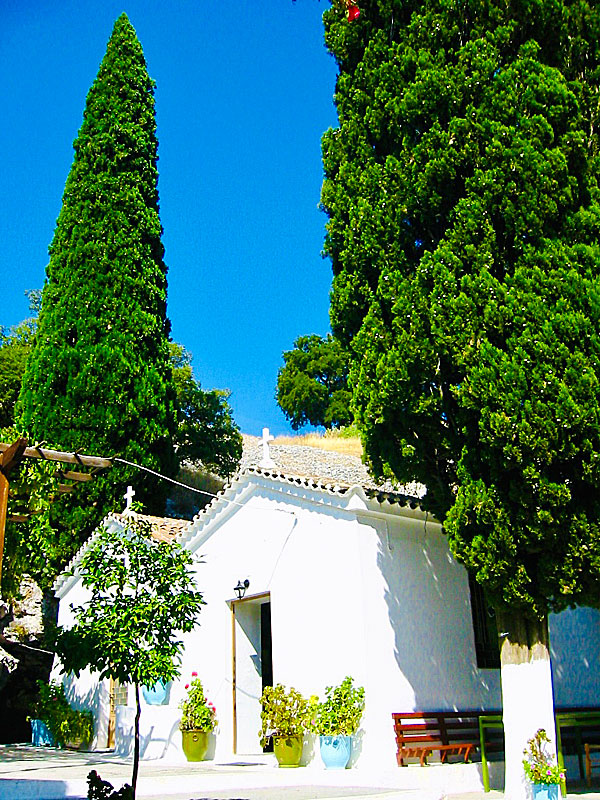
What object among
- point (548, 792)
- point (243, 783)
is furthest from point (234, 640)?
point (548, 792)

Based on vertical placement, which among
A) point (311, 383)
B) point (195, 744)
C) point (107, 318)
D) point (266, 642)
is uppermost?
point (311, 383)

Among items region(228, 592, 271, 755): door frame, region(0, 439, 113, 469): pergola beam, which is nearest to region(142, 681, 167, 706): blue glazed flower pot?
region(228, 592, 271, 755): door frame

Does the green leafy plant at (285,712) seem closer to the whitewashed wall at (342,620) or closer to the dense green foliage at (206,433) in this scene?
the whitewashed wall at (342,620)

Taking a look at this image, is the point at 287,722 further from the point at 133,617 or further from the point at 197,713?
the point at 133,617

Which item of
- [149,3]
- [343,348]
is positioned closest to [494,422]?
[343,348]

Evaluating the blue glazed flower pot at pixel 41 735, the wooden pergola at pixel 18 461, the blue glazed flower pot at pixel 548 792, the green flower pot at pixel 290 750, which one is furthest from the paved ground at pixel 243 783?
the blue glazed flower pot at pixel 41 735

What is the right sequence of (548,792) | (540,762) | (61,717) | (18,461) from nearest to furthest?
(18,461) < (548,792) < (540,762) < (61,717)

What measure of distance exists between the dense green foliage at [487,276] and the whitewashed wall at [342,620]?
1855 millimetres

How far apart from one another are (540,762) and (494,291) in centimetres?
511

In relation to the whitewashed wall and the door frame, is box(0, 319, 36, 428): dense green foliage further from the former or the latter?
the door frame

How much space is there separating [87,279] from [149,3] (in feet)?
30.7

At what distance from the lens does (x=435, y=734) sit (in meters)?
11.1

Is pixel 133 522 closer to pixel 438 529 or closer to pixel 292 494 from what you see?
pixel 292 494

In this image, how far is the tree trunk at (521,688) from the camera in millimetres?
8703
